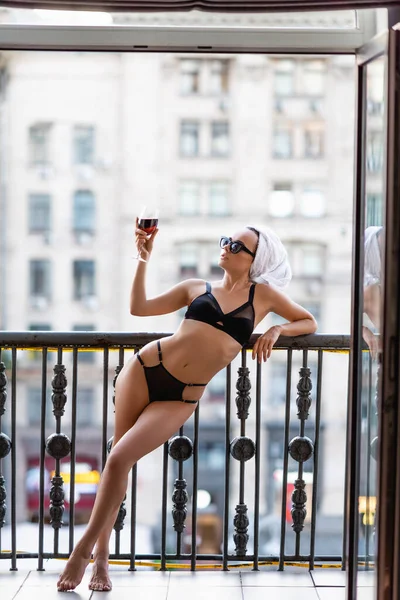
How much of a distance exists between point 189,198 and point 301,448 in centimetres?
3723

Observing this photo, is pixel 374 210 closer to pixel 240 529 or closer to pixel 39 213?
pixel 240 529

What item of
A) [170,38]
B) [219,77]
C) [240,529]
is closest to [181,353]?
[240,529]

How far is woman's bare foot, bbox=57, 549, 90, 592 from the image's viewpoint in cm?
279

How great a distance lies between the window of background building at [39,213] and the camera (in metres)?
38.6

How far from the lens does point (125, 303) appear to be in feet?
134

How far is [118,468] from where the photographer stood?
109 inches

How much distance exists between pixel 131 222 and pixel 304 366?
37201 millimetres

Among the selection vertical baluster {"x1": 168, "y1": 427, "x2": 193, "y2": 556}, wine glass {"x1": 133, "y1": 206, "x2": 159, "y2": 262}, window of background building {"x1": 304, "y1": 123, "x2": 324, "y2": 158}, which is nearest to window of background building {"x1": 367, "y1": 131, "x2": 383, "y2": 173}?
wine glass {"x1": 133, "y1": 206, "x2": 159, "y2": 262}

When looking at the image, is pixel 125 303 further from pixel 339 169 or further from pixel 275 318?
pixel 339 169

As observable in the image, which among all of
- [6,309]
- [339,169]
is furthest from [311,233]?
[6,309]

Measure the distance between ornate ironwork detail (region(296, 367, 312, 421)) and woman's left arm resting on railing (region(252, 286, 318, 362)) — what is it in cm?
23

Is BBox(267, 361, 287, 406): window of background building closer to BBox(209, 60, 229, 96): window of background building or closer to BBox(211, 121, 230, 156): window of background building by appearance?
BBox(211, 121, 230, 156): window of background building

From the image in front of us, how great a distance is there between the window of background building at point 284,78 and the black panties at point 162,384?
38961 millimetres

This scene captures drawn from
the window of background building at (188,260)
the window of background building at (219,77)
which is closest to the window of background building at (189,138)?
the window of background building at (219,77)
